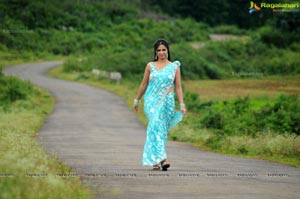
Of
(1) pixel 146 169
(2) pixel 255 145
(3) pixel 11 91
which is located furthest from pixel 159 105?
(3) pixel 11 91

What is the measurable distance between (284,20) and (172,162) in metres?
58.0

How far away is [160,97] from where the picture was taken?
12820 mm

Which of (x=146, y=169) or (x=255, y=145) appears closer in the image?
(x=146, y=169)

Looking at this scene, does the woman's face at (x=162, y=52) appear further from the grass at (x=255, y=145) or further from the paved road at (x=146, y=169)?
the grass at (x=255, y=145)

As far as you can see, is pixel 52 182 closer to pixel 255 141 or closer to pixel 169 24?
pixel 255 141

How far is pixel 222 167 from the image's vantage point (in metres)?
13.5

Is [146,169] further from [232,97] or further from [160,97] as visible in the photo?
[232,97]

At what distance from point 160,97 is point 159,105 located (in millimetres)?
131

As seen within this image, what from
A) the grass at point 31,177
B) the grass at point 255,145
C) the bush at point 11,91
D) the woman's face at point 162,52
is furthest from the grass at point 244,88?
the grass at point 31,177

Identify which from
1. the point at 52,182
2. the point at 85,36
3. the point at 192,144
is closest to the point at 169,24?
the point at 85,36

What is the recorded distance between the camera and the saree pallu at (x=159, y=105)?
12680 mm

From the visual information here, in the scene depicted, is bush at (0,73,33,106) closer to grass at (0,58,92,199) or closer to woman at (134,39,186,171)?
woman at (134,39,186,171)

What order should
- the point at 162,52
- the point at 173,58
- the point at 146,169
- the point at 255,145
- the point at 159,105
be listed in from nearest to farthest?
1. the point at 146,169
2. the point at 162,52
3. the point at 159,105
4. the point at 255,145
5. the point at 173,58

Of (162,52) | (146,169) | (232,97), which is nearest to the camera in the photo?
(146,169)
